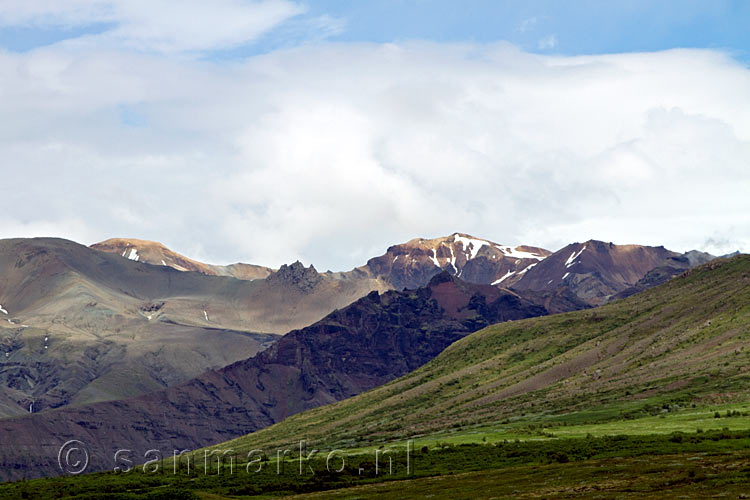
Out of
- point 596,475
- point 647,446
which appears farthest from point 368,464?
point 596,475

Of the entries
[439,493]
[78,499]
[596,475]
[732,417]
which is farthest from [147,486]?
[732,417]

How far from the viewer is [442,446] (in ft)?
654

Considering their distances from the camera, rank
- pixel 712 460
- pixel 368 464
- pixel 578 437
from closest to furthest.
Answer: pixel 712 460
pixel 368 464
pixel 578 437

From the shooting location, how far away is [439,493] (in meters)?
121

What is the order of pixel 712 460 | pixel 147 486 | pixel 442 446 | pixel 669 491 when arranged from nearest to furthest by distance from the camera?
pixel 669 491 → pixel 712 460 → pixel 147 486 → pixel 442 446

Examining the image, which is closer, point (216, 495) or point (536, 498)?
point (536, 498)

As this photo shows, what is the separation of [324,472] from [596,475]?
5724 centimetres

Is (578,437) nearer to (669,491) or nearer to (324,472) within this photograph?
(324,472)

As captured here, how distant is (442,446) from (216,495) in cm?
6474

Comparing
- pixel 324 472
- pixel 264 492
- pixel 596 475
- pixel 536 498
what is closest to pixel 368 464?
pixel 324 472

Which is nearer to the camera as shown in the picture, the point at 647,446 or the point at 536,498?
the point at 536,498

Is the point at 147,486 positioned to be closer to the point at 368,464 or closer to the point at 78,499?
the point at 78,499

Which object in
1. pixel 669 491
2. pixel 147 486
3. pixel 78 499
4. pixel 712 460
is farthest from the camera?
pixel 147 486

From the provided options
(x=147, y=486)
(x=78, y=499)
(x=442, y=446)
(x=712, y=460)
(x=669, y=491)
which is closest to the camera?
(x=669, y=491)
